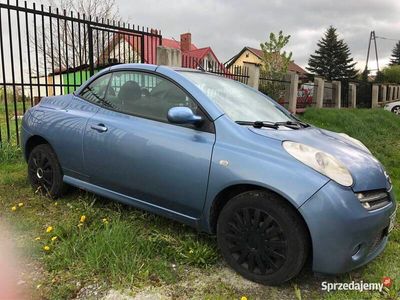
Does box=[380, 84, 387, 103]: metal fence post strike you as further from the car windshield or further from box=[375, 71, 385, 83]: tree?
the car windshield

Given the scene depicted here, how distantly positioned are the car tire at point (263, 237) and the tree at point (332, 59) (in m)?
58.7

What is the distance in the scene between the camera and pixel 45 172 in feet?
14.0

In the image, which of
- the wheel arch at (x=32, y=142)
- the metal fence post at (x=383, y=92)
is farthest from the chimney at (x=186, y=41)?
the wheel arch at (x=32, y=142)

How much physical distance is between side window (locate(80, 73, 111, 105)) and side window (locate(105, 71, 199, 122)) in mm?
71

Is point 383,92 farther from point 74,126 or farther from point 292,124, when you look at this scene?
point 74,126

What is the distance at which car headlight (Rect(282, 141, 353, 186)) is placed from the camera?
267cm

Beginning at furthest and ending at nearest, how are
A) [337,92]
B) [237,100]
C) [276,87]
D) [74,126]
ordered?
[337,92], [276,87], [74,126], [237,100]

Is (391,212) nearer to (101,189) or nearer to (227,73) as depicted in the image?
(101,189)

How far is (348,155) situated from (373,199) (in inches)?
14.4

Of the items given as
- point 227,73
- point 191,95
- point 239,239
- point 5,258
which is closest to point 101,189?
point 5,258

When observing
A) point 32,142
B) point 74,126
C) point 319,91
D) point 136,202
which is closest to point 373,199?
point 136,202

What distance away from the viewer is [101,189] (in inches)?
148

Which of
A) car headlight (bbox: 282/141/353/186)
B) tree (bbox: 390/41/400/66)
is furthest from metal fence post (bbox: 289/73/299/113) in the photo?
tree (bbox: 390/41/400/66)

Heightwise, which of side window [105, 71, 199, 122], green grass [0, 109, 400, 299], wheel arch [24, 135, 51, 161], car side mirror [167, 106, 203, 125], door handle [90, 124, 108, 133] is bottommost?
green grass [0, 109, 400, 299]
